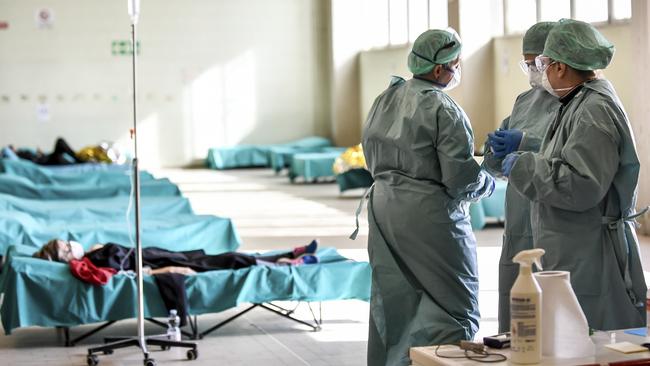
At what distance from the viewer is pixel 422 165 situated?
4418mm

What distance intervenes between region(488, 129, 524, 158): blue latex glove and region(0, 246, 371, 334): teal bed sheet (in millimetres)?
2810

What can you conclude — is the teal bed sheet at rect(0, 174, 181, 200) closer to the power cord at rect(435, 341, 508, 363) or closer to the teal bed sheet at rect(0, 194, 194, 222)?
the teal bed sheet at rect(0, 194, 194, 222)

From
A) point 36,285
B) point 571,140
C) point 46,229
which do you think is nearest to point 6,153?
point 46,229

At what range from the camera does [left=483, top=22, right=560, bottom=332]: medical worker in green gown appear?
432cm

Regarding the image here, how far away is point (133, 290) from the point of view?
653cm

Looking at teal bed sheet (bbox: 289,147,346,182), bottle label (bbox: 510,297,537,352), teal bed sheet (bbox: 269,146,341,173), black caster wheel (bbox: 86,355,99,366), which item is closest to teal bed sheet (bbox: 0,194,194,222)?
black caster wheel (bbox: 86,355,99,366)

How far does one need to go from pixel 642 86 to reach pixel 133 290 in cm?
663

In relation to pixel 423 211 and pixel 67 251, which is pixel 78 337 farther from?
pixel 423 211

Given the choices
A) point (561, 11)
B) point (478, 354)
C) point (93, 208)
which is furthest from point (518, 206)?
point (561, 11)

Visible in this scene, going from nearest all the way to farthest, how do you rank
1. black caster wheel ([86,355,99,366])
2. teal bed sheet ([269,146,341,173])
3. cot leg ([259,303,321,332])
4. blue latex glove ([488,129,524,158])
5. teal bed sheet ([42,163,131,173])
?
1. blue latex glove ([488,129,524,158])
2. black caster wheel ([86,355,99,366])
3. cot leg ([259,303,321,332])
4. teal bed sheet ([42,163,131,173])
5. teal bed sheet ([269,146,341,173])

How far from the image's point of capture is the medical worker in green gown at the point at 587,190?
137 inches

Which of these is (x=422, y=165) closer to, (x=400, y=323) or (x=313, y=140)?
(x=400, y=323)

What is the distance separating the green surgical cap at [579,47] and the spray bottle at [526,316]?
115 centimetres

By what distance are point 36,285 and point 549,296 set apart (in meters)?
4.36
